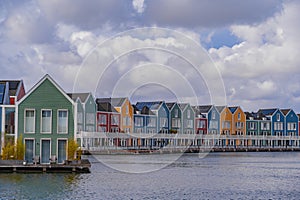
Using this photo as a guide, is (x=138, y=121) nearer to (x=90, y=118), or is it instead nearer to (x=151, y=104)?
(x=151, y=104)

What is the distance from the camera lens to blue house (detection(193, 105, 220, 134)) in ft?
384

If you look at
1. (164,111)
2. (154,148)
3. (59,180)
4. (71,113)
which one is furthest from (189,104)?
(59,180)

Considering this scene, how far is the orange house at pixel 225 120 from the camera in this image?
119m

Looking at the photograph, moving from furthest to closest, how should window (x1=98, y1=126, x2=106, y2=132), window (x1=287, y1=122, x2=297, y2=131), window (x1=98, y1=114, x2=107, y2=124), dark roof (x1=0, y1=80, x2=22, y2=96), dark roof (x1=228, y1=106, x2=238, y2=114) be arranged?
window (x1=287, y1=122, x2=297, y2=131), dark roof (x1=228, y1=106, x2=238, y2=114), window (x1=98, y1=114, x2=107, y2=124), window (x1=98, y1=126, x2=106, y2=132), dark roof (x1=0, y1=80, x2=22, y2=96)

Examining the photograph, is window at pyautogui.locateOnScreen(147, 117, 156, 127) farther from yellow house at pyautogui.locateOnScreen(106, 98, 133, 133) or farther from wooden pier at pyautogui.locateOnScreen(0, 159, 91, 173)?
wooden pier at pyautogui.locateOnScreen(0, 159, 91, 173)

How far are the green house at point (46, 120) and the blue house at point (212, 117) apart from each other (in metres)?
72.3

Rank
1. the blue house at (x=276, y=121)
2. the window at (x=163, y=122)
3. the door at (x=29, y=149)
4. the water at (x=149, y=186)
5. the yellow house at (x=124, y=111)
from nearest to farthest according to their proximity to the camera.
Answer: the water at (x=149, y=186), the door at (x=29, y=149), the yellow house at (x=124, y=111), the window at (x=163, y=122), the blue house at (x=276, y=121)

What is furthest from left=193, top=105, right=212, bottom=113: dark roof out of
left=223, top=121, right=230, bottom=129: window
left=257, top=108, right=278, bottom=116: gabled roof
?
left=257, top=108, right=278, bottom=116: gabled roof

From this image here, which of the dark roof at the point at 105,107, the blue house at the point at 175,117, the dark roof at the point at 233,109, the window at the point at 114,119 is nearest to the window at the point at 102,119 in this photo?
the dark roof at the point at 105,107

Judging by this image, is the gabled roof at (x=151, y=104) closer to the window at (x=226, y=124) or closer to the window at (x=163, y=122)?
the window at (x=163, y=122)

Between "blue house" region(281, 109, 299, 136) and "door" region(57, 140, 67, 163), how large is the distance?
91.9m

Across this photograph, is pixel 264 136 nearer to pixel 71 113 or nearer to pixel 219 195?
pixel 71 113

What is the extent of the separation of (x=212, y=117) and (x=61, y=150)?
246 feet

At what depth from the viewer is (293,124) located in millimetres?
130875
